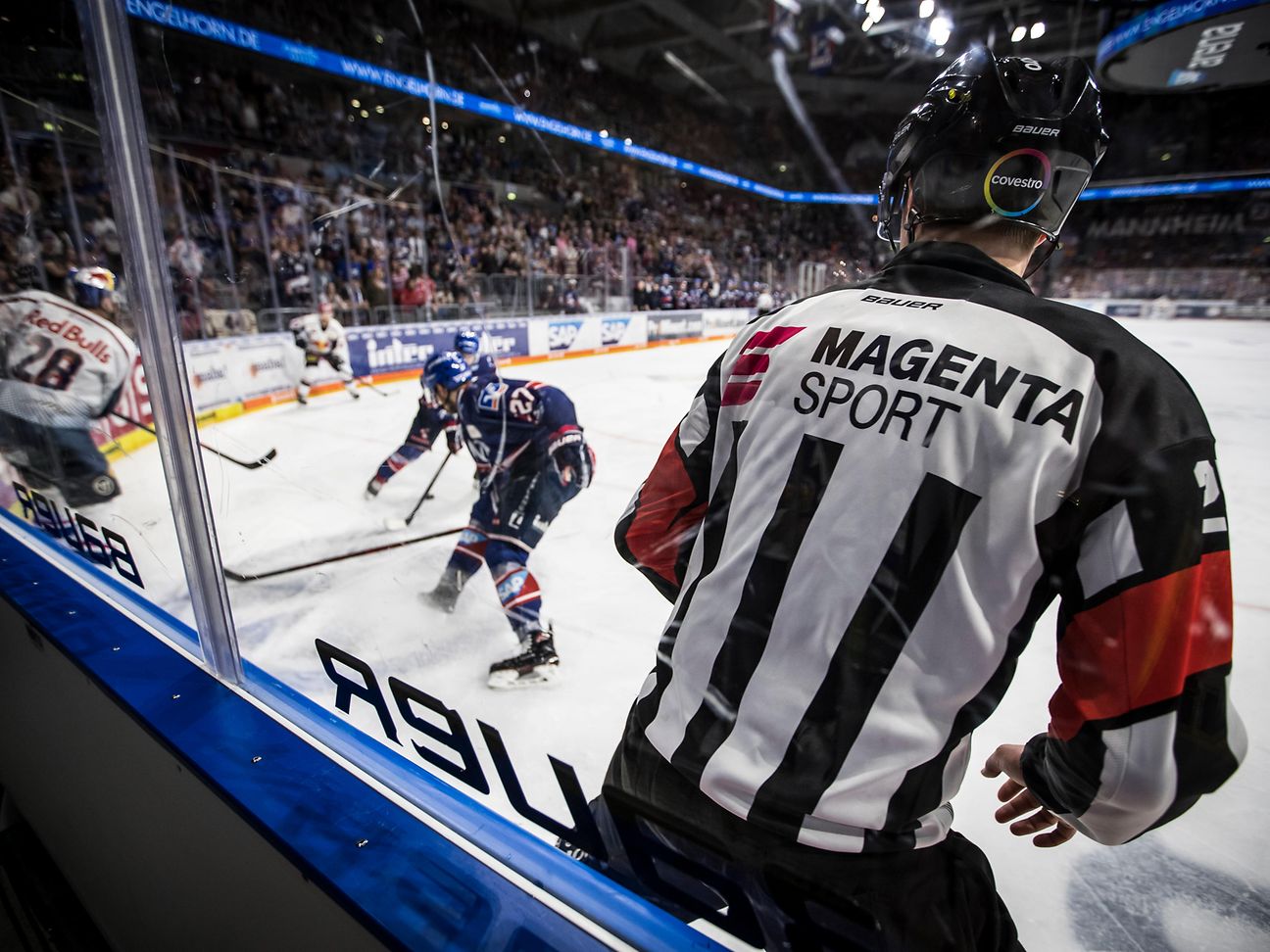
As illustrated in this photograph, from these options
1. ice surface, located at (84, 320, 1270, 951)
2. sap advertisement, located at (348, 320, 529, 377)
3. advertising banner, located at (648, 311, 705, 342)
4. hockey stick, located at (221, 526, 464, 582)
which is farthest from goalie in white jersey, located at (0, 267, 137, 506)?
advertising banner, located at (648, 311, 705, 342)

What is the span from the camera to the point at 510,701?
5.36ft

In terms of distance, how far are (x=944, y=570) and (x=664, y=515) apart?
13.5 inches

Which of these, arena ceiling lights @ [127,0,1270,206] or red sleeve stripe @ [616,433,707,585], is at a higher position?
arena ceiling lights @ [127,0,1270,206]

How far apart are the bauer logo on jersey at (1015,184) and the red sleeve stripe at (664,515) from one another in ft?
1.24

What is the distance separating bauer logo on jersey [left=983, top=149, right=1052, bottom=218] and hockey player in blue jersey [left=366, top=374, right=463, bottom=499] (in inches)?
104

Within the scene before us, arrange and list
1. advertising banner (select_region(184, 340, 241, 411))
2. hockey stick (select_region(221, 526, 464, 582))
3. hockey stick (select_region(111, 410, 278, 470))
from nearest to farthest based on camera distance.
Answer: hockey stick (select_region(111, 410, 278, 470))
hockey stick (select_region(221, 526, 464, 582))
advertising banner (select_region(184, 340, 241, 411))

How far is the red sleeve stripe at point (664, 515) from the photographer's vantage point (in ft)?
2.39

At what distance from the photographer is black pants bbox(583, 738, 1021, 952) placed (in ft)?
1.65

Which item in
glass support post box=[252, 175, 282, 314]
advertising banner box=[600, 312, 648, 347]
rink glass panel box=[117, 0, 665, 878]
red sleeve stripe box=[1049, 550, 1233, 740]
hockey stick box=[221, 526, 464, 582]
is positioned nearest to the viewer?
red sleeve stripe box=[1049, 550, 1233, 740]

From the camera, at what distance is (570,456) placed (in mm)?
2131

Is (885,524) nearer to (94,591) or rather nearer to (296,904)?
(296,904)

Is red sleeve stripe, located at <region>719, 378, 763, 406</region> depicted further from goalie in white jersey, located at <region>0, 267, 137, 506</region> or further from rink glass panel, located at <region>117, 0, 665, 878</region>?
goalie in white jersey, located at <region>0, 267, 137, 506</region>

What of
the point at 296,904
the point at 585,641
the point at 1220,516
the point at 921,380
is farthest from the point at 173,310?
the point at 585,641

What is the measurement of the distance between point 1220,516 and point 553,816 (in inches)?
26.1
